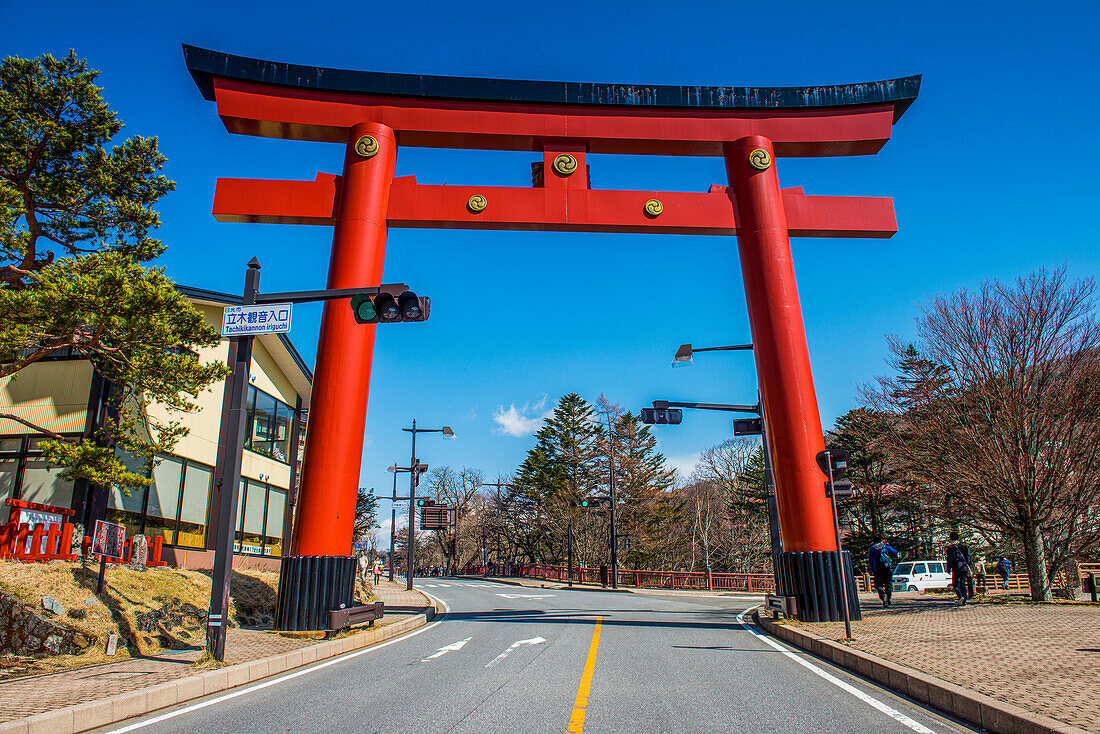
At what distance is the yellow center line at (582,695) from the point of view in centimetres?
506

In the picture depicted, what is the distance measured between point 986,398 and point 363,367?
15.7m

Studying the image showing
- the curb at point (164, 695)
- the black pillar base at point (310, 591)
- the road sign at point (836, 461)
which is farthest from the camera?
the black pillar base at point (310, 591)

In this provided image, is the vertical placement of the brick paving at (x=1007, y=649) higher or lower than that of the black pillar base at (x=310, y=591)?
lower

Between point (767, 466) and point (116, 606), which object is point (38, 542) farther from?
point (767, 466)

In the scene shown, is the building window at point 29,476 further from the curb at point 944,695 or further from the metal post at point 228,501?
the curb at point 944,695

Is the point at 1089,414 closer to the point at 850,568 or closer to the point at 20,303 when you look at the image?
the point at 850,568

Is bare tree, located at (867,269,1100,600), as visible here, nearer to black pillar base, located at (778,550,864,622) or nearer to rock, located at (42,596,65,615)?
black pillar base, located at (778,550,864,622)

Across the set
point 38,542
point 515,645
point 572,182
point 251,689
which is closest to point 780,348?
point 572,182

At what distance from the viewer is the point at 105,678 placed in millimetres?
6770

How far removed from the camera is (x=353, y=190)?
546 inches

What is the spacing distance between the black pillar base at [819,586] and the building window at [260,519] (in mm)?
16805

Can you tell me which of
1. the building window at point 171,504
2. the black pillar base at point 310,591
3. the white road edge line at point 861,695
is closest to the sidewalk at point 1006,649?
the white road edge line at point 861,695

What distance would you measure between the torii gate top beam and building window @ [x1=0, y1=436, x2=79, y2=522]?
9.79 m

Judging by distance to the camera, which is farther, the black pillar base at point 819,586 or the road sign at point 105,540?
the black pillar base at point 819,586
